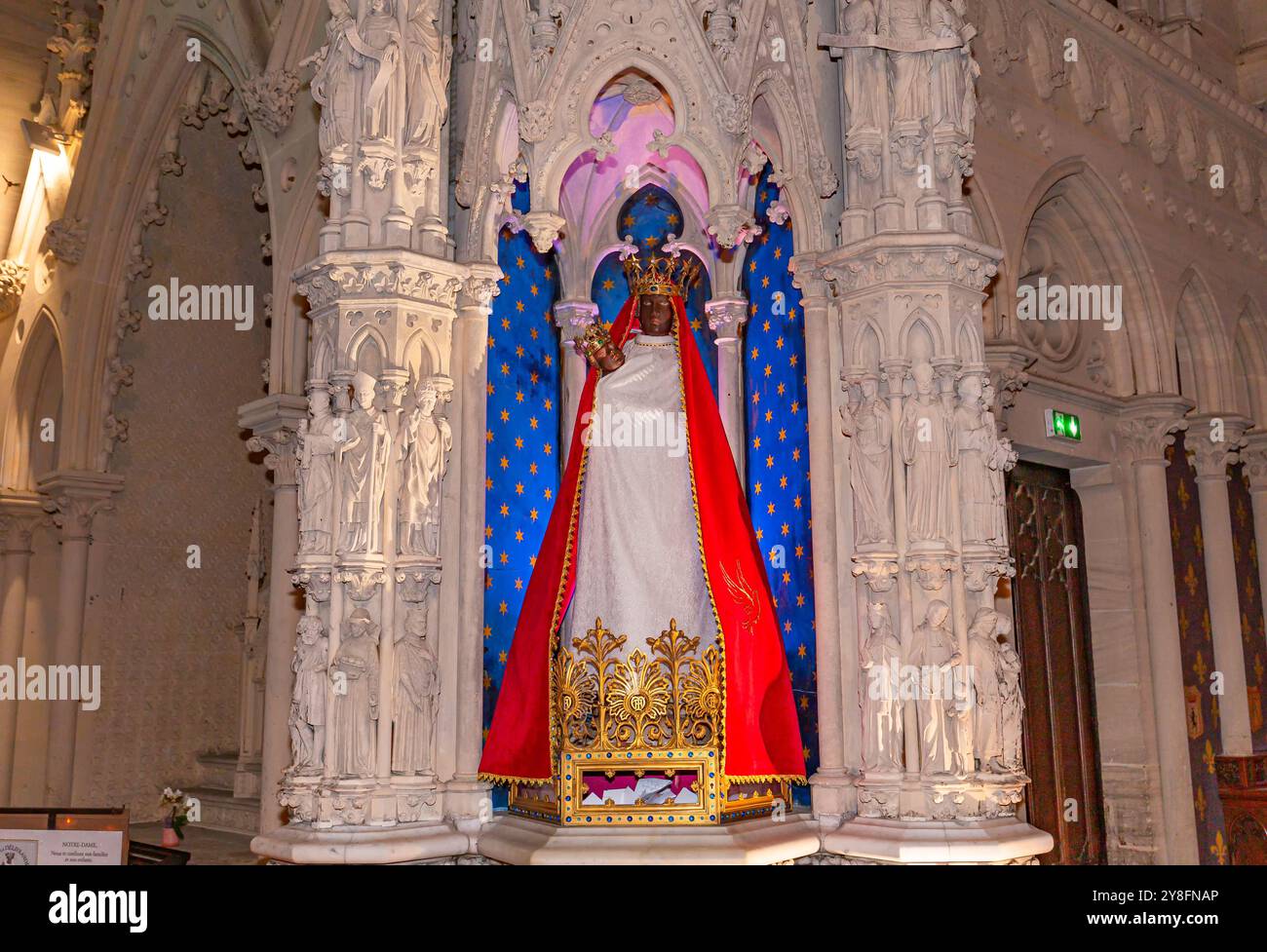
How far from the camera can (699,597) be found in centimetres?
624

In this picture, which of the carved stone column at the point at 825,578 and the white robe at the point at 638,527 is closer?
the white robe at the point at 638,527

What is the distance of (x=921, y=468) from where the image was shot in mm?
6082

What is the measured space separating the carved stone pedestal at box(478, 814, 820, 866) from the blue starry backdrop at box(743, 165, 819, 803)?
3.18 ft

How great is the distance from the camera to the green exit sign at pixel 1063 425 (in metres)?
10.2

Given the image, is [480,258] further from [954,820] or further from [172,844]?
[172,844]

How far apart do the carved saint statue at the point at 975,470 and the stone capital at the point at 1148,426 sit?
5.31m

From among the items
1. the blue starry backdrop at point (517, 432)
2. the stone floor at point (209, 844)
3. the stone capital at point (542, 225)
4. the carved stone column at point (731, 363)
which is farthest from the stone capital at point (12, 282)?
the stone capital at point (542, 225)

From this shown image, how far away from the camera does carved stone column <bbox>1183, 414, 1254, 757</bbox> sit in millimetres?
11289

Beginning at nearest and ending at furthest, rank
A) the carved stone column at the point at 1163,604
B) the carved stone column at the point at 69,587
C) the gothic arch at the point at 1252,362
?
the carved stone column at the point at 1163,604
the carved stone column at the point at 69,587
the gothic arch at the point at 1252,362

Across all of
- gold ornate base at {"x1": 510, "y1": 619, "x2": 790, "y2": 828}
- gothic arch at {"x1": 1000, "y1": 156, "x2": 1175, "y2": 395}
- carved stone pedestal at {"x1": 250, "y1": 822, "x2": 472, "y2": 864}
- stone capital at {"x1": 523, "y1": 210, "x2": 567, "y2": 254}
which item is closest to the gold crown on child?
stone capital at {"x1": 523, "y1": 210, "x2": 567, "y2": 254}

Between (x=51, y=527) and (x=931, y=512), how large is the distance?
1077 cm

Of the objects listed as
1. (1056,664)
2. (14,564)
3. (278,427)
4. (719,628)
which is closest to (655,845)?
(719,628)

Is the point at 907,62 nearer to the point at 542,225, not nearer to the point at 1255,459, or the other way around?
the point at 542,225

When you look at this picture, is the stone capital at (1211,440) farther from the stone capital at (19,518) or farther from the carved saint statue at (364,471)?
the stone capital at (19,518)
